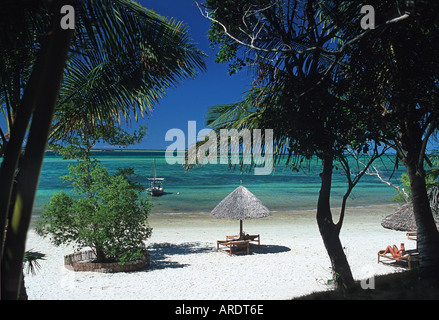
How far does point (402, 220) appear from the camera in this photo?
37.1ft

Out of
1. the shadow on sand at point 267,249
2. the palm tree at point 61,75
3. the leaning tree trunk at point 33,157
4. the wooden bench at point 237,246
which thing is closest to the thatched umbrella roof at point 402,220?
the shadow on sand at point 267,249

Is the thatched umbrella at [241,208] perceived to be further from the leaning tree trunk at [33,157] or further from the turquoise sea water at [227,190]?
the leaning tree trunk at [33,157]

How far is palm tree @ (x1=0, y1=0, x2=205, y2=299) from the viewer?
75.1 inches

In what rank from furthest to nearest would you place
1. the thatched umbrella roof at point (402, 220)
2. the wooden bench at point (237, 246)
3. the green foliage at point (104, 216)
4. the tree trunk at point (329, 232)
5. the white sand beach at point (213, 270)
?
1. the wooden bench at point (237, 246)
2. the thatched umbrella roof at point (402, 220)
3. the green foliage at point (104, 216)
4. the white sand beach at point (213, 270)
5. the tree trunk at point (329, 232)

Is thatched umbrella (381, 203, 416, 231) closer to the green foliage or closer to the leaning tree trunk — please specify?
the green foliage

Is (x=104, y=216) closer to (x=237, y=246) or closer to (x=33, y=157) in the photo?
(x=237, y=246)

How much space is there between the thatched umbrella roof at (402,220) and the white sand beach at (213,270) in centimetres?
122

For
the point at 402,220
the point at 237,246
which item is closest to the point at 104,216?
the point at 237,246

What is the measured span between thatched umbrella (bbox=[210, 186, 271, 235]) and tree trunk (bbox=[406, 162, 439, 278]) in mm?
8052

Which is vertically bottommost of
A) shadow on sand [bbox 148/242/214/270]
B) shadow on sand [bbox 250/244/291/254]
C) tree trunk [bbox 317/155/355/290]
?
shadow on sand [bbox 148/242/214/270]

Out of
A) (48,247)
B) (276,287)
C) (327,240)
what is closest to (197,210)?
(48,247)

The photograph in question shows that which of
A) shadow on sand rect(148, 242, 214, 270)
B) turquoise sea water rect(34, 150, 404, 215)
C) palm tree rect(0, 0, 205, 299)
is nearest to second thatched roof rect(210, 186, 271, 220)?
shadow on sand rect(148, 242, 214, 270)

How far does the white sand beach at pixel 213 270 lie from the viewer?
320 inches

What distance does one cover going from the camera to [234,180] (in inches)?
→ 2188
